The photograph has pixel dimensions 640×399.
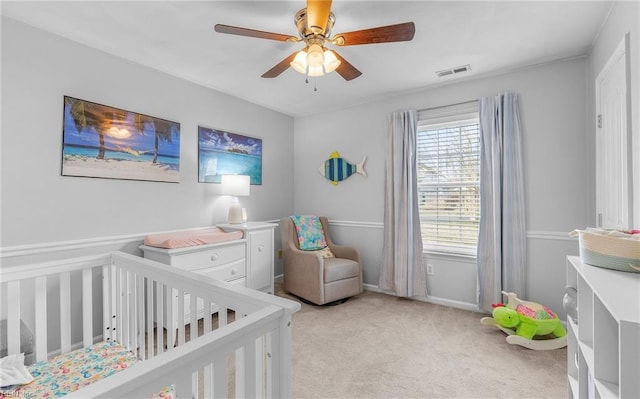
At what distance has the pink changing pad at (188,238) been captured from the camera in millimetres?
2352

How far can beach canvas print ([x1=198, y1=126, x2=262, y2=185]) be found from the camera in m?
3.14

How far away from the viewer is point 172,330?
1443 mm

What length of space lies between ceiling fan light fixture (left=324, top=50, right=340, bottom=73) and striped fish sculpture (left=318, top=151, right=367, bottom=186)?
1747mm

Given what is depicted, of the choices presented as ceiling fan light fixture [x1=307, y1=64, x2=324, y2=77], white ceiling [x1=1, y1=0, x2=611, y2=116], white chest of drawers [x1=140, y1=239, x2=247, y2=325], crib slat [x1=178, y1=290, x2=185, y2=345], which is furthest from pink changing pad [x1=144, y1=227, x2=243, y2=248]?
ceiling fan light fixture [x1=307, y1=64, x2=324, y2=77]

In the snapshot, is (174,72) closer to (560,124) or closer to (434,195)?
(434,195)

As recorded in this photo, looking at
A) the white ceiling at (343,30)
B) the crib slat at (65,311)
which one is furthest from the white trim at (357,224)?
the crib slat at (65,311)

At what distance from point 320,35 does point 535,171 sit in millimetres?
2299

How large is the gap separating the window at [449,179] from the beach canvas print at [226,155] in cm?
199

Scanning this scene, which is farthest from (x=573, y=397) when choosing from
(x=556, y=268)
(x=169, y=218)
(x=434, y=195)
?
(x=169, y=218)

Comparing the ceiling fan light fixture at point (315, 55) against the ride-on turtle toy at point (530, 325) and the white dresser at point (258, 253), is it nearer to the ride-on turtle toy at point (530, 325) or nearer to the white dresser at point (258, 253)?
the white dresser at point (258, 253)

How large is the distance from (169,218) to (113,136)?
2.79 feet

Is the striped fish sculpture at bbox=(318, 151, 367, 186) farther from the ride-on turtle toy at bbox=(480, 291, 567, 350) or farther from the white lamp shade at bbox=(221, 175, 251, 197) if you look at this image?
the ride-on turtle toy at bbox=(480, 291, 567, 350)

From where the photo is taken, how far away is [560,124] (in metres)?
2.58

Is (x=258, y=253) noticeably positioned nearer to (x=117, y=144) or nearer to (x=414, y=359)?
(x=117, y=144)
